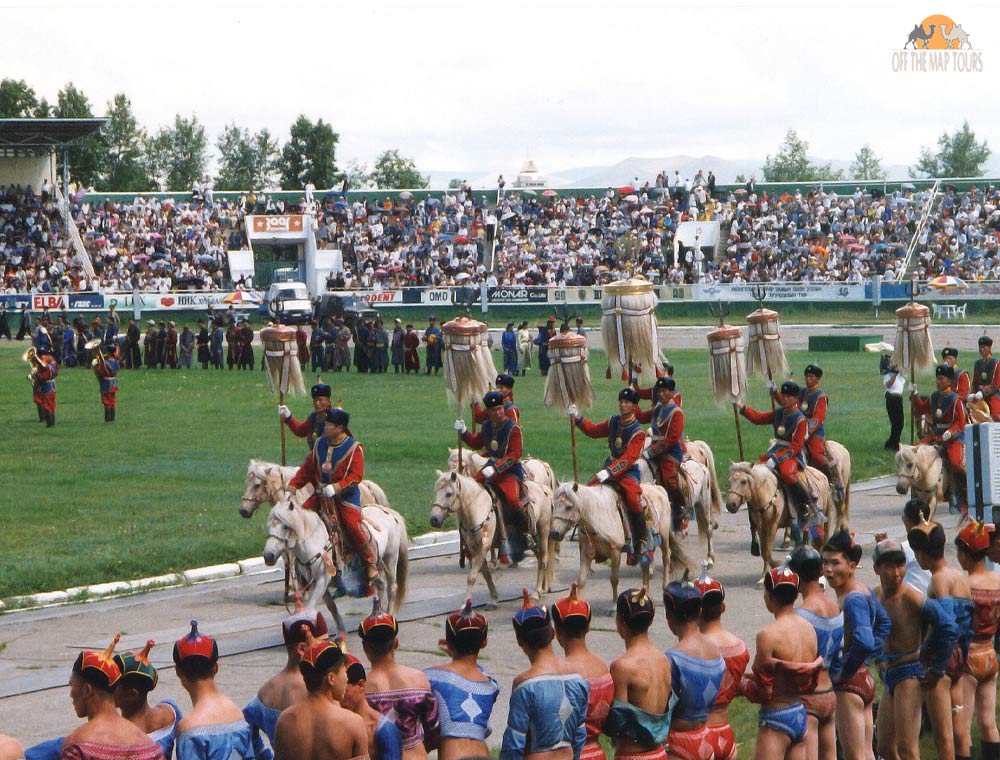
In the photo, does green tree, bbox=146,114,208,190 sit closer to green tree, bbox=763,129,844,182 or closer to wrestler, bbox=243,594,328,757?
green tree, bbox=763,129,844,182

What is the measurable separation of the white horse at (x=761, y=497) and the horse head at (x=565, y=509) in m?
1.94

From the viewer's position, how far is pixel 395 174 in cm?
11350

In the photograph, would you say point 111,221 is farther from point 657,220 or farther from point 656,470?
point 656,470

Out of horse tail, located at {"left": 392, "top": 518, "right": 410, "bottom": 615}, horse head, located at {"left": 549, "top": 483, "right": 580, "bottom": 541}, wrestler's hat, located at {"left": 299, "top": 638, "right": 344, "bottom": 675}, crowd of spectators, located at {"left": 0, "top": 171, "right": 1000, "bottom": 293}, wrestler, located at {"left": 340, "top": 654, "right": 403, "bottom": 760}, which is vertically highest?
crowd of spectators, located at {"left": 0, "top": 171, "right": 1000, "bottom": 293}

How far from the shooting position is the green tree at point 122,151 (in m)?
97.9

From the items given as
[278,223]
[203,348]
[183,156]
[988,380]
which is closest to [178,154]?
[183,156]

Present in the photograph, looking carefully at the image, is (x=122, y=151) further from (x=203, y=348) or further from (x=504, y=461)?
(x=504, y=461)

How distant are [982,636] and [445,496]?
665 centimetres

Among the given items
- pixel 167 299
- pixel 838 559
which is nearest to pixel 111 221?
pixel 167 299

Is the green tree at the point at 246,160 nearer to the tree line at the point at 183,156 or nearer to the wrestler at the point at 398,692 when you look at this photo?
the tree line at the point at 183,156

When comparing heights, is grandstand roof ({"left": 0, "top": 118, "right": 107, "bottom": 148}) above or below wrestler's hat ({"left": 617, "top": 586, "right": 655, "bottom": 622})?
above

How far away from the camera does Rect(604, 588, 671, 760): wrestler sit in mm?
7055

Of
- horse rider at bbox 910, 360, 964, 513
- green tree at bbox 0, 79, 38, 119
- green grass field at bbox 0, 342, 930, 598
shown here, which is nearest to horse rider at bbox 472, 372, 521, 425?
green grass field at bbox 0, 342, 930, 598

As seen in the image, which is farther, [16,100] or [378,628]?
[16,100]
